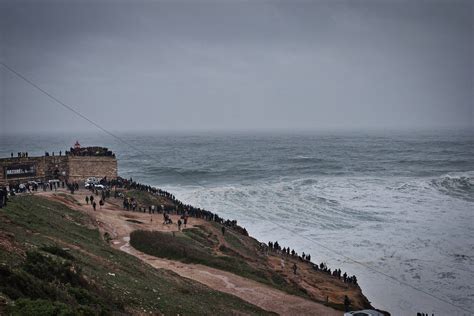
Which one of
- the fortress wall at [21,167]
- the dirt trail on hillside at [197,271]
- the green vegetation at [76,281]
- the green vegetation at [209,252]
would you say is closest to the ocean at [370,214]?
the green vegetation at [209,252]

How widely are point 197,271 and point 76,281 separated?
1307 cm

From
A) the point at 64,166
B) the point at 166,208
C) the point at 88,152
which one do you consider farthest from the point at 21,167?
the point at 166,208

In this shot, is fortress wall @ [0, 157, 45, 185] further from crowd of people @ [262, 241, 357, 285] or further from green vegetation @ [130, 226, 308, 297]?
crowd of people @ [262, 241, 357, 285]

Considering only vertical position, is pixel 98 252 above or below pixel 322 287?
above

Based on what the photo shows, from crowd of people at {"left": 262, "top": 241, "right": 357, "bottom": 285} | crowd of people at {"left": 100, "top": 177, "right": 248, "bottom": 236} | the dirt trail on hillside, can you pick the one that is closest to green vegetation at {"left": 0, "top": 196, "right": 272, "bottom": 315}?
the dirt trail on hillside

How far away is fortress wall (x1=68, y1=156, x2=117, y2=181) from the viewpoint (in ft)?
166

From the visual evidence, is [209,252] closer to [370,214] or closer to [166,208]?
[166,208]

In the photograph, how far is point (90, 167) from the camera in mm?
51594

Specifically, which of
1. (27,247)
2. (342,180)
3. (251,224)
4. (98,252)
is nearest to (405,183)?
(342,180)

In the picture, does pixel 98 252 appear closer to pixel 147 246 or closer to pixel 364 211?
pixel 147 246

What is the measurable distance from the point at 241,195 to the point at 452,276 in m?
33.7

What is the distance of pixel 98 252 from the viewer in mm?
20859

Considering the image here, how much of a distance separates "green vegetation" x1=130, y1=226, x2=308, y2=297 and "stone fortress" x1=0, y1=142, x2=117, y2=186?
22.5 metres

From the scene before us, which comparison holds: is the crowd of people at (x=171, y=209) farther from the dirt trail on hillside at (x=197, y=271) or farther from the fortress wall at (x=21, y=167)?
the fortress wall at (x=21, y=167)
